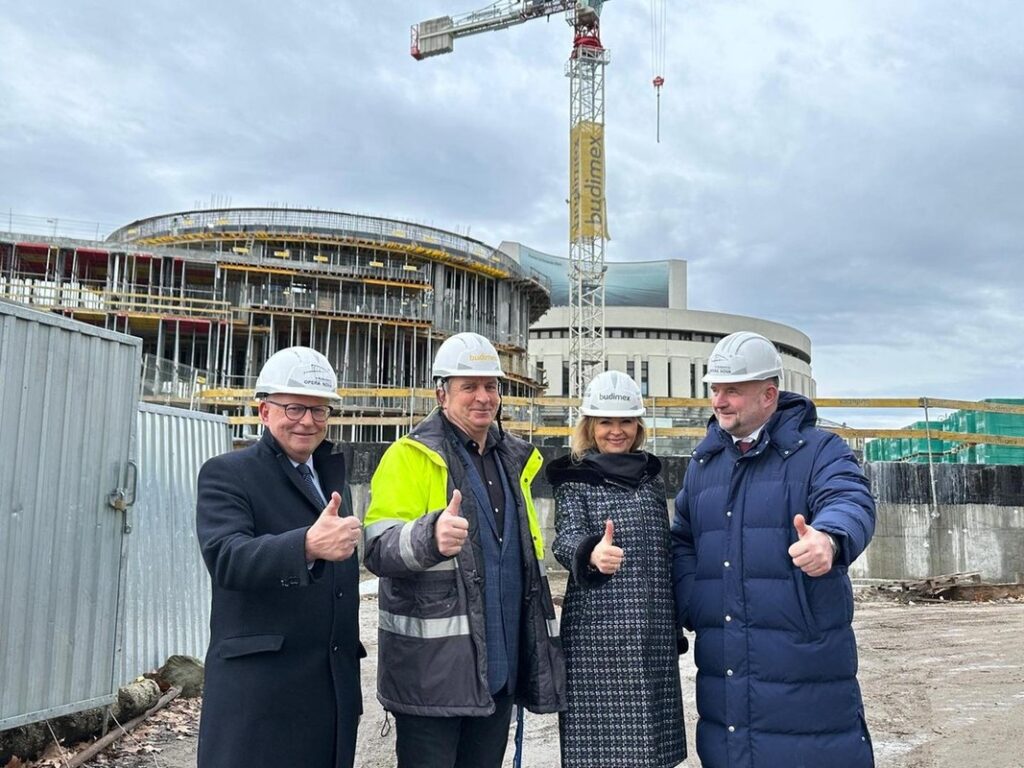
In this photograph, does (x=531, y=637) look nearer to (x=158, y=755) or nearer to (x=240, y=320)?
(x=158, y=755)

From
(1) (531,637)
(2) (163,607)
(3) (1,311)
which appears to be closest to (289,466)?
(1) (531,637)

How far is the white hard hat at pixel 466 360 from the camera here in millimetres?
3197

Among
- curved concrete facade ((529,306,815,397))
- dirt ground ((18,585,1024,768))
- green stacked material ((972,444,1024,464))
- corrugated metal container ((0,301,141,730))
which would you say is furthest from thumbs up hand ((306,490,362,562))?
curved concrete facade ((529,306,815,397))

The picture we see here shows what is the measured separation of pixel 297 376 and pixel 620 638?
62.0 inches

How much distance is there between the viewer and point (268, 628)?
2619mm

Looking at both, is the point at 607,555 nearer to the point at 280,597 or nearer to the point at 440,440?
the point at 440,440

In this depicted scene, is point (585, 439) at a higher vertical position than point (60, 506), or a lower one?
higher

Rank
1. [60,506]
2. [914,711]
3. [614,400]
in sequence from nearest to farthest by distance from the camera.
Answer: [614,400] → [60,506] → [914,711]

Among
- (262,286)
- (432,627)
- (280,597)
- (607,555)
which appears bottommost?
(432,627)

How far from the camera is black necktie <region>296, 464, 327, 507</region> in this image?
2906mm

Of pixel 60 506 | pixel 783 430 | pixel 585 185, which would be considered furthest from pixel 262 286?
pixel 783 430

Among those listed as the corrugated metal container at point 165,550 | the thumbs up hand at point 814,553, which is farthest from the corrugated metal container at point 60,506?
the thumbs up hand at point 814,553

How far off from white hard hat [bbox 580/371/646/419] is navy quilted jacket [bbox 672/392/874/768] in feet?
1.73

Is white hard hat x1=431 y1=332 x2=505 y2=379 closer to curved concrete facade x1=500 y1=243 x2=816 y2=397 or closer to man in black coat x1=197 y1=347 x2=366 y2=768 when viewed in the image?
man in black coat x1=197 y1=347 x2=366 y2=768
